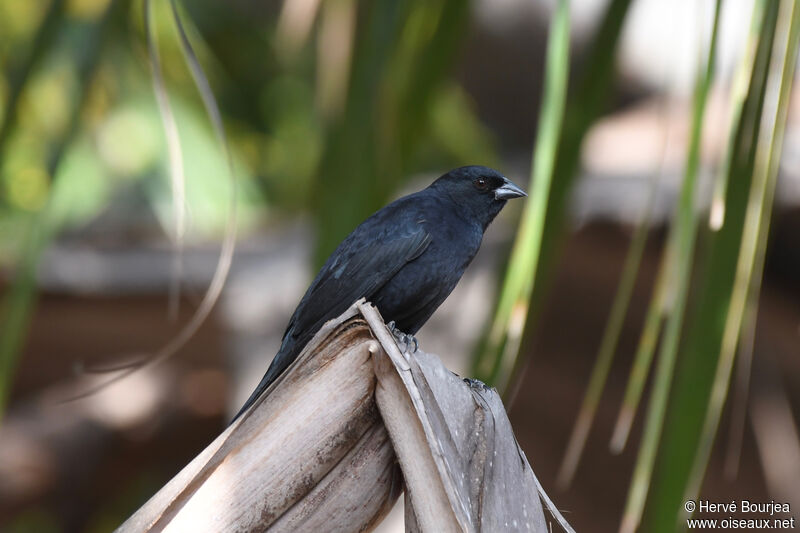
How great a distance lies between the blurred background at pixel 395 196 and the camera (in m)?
1.61

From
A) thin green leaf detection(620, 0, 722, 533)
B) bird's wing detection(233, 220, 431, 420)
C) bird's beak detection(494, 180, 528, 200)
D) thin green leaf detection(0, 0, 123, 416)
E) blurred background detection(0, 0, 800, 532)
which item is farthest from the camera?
bird's beak detection(494, 180, 528, 200)

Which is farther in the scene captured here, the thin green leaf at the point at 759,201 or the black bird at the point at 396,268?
the black bird at the point at 396,268

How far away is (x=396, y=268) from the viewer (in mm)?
2840

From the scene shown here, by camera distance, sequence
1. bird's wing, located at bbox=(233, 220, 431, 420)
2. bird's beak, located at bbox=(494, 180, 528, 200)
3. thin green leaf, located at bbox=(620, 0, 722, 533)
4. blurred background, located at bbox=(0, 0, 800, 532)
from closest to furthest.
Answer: thin green leaf, located at bbox=(620, 0, 722, 533) → blurred background, located at bbox=(0, 0, 800, 532) → bird's wing, located at bbox=(233, 220, 431, 420) → bird's beak, located at bbox=(494, 180, 528, 200)

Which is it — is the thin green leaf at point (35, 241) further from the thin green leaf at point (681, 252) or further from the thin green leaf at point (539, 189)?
the thin green leaf at point (681, 252)

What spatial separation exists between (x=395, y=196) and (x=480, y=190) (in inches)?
20.1

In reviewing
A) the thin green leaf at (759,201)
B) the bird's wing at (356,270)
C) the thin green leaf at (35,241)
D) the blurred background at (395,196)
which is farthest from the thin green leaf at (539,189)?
the bird's wing at (356,270)

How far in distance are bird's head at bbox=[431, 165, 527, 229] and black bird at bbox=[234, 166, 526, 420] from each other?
22 cm

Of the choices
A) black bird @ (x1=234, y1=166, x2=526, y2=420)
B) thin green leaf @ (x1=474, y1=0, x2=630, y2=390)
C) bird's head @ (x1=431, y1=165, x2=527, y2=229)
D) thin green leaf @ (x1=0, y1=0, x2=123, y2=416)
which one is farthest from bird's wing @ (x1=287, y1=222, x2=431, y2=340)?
thin green leaf @ (x1=0, y1=0, x2=123, y2=416)

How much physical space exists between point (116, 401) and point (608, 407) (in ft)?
11.2

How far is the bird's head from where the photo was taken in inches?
128

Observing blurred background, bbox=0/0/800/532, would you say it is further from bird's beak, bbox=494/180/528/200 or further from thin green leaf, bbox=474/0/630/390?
bird's beak, bbox=494/180/528/200

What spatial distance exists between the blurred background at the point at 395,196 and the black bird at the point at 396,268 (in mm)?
182

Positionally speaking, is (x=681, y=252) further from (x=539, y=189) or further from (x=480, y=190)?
(x=480, y=190)
